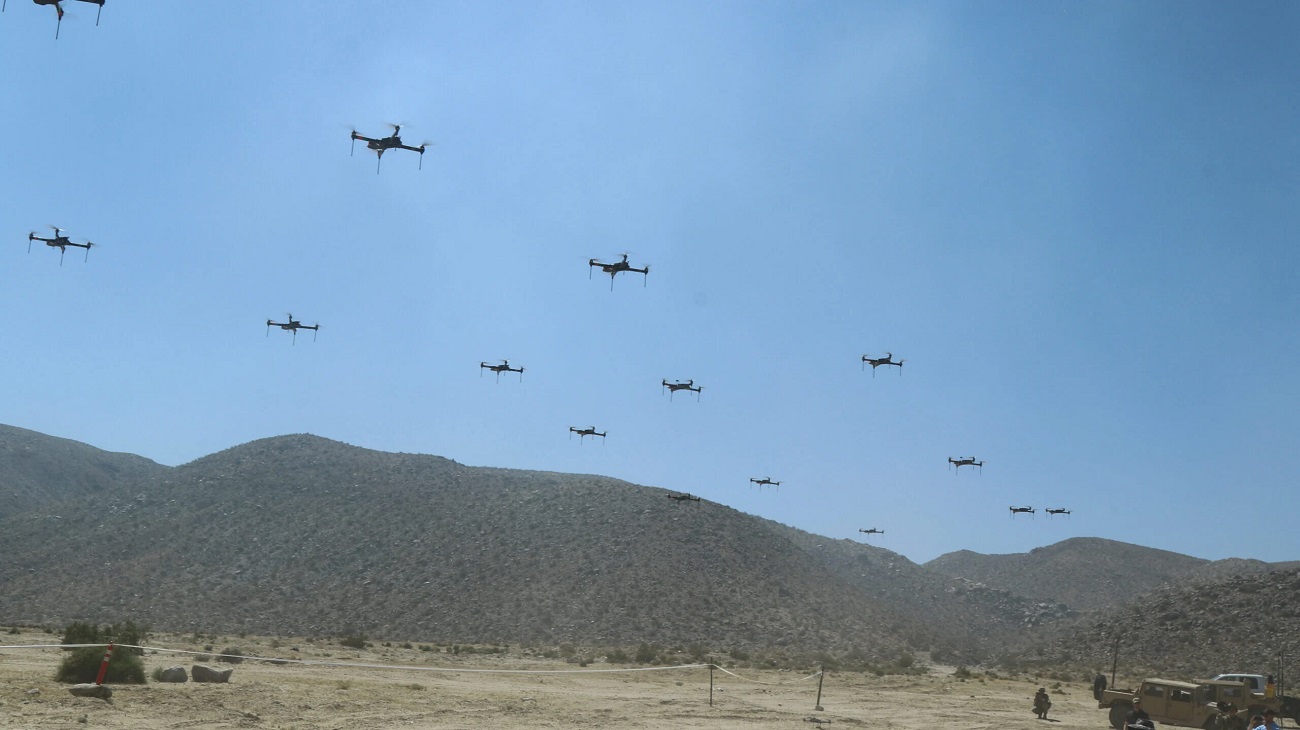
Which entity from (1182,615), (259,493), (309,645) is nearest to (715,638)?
(309,645)

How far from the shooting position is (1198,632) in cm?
6638

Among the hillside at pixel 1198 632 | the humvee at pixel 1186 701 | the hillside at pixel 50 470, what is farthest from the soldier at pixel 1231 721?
the hillside at pixel 50 470

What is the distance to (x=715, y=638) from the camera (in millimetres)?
68938

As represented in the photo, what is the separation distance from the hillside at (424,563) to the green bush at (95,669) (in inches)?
1672

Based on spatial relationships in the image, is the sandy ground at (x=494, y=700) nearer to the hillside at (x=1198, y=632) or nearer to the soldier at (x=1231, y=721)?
the soldier at (x=1231, y=721)

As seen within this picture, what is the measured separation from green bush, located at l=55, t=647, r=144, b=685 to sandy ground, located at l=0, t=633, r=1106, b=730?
0.52m

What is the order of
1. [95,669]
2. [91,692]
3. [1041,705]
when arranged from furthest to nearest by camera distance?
[1041,705] → [95,669] → [91,692]

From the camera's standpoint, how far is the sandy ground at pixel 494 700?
72.0 ft

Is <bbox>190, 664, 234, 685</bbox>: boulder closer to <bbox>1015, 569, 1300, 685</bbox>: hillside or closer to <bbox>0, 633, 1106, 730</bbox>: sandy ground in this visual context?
<bbox>0, 633, 1106, 730</bbox>: sandy ground

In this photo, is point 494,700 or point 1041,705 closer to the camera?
point 494,700

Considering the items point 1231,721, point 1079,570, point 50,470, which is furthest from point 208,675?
point 1079,570

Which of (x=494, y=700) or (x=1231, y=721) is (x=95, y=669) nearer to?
(x=494, y=700)

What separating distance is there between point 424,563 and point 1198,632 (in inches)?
2310

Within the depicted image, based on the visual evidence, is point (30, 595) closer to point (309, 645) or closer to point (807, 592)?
point (309, 645)
